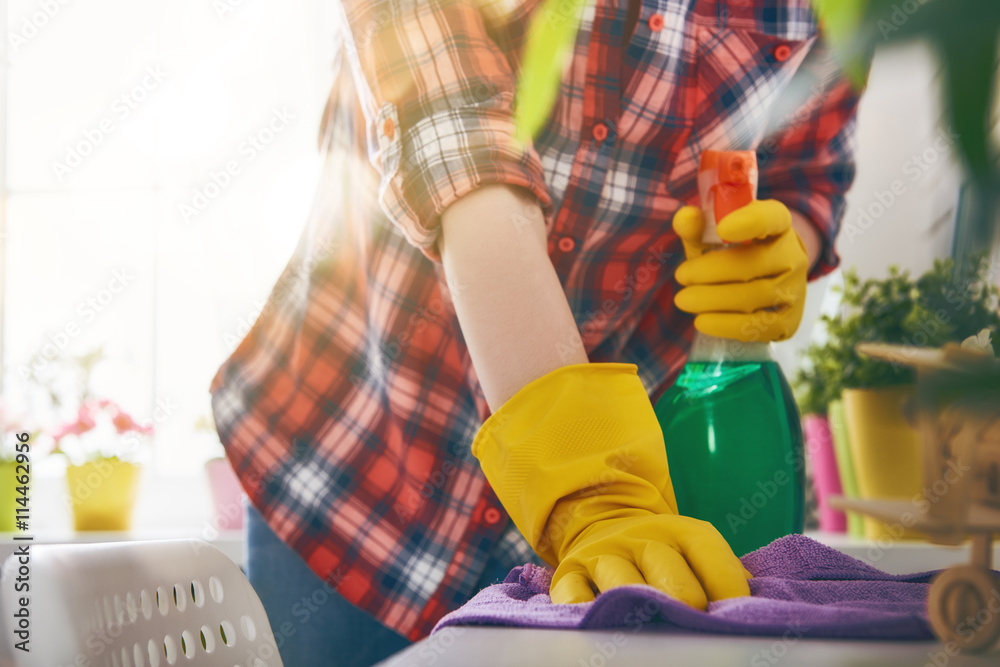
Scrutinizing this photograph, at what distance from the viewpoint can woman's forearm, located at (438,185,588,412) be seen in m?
0.53

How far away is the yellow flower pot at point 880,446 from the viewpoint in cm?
89

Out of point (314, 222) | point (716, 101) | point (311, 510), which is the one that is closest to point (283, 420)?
point (311, 510)

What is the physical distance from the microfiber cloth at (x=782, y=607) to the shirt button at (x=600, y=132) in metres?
0.46

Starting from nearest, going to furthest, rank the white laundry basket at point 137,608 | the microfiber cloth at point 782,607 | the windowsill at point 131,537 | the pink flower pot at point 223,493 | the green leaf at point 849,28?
the green leaf at point 849,28 < the microfiber cloth at point 782,607 < the white laundry basket at point 137,608 < the windowsill at point 131,537 < the pink flower pot at point 223,493

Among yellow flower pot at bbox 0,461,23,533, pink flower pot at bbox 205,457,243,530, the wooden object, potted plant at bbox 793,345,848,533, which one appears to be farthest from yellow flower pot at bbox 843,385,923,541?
yellow flower pot at bbox 0,461,23,533

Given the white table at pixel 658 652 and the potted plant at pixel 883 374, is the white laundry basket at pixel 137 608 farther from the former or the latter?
the potted plant at pixel 883 374

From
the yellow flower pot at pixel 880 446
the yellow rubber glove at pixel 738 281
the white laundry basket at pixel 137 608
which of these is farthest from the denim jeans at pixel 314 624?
the yellow flower pot at pixel 880 446

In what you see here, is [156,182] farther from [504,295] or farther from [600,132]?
[504,295]

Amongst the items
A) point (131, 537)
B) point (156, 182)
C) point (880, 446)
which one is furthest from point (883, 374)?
point (156, 182)

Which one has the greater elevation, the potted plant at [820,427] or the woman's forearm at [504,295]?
the woman's forearm at [504,295]

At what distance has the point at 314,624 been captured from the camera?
0.81 metres

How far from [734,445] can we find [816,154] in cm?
39

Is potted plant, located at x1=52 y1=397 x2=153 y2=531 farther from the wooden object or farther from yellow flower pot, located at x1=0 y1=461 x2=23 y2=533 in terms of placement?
the wooden object

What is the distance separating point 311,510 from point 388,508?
0.08 metres
